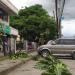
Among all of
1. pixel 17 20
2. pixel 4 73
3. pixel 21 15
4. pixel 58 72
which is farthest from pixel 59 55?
pixel 21 15

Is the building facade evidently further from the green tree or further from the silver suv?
the green tree

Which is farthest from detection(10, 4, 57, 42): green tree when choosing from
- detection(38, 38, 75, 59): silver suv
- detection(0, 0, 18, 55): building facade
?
detection(38, 38, 75, 59): silver suv

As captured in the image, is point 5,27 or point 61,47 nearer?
point 61,47

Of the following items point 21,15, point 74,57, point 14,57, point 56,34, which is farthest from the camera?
point 21,15

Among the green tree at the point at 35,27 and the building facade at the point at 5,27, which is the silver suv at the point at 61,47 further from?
the green tree at the point at 35,27

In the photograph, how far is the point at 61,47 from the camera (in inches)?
1257

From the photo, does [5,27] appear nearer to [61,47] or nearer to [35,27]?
[61,47]

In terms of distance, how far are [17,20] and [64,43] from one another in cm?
3845

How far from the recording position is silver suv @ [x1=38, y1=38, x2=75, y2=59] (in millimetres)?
31828

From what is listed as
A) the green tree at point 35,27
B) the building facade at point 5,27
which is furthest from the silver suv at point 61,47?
the green tree at point 35,27

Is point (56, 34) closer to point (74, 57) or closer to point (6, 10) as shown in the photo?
point (6, 10)

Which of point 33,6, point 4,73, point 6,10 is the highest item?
point 33,6

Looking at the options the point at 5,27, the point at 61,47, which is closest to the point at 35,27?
the point at 5,27

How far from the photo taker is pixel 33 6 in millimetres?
79875
